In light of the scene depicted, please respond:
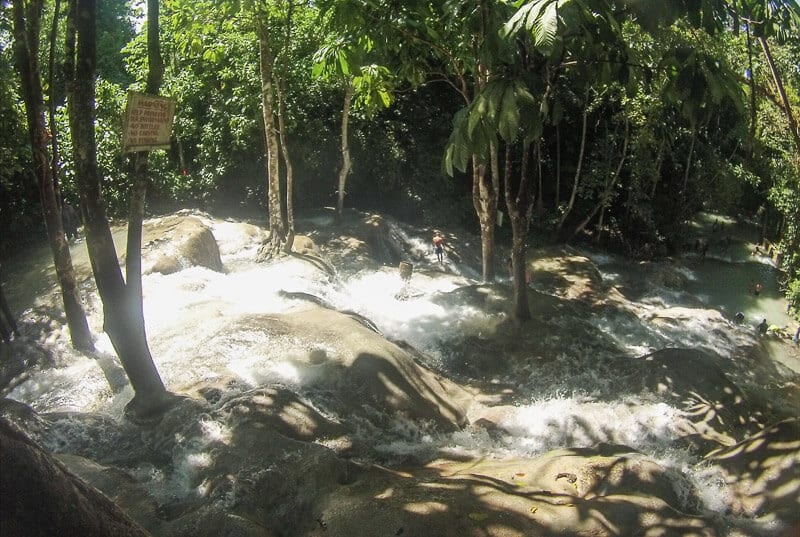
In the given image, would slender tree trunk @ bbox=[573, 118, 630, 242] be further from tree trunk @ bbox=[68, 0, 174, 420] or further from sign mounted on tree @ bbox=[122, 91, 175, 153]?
tree trunk @ bbox=[68, 0, 174, 420]

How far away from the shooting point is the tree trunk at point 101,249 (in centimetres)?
600

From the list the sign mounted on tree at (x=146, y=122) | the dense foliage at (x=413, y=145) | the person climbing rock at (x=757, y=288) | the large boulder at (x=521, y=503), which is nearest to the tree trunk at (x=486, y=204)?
the dense foliage at (x=413, y=145)

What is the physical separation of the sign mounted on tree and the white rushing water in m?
2.86

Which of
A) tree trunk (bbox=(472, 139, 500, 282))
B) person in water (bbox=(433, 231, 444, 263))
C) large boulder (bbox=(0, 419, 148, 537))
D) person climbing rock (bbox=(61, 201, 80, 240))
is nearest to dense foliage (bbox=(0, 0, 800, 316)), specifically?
person climbing rock (bbox=(61, 201, 80, 240))

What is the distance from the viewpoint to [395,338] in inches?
452

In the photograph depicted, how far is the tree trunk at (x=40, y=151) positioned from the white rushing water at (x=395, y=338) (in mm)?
631

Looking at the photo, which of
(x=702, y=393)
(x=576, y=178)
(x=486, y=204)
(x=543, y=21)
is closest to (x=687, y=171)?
(x=576, y=178)

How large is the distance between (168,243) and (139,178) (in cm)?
751

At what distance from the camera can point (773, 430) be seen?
590 centimetres

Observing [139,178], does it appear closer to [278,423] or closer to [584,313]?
[278,423]

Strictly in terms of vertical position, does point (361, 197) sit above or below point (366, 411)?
above

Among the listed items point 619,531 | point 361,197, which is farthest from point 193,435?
point 361,197

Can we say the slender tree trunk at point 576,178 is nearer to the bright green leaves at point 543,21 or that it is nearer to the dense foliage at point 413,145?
the dense foliage at point 413,145

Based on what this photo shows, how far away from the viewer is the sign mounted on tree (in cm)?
554
